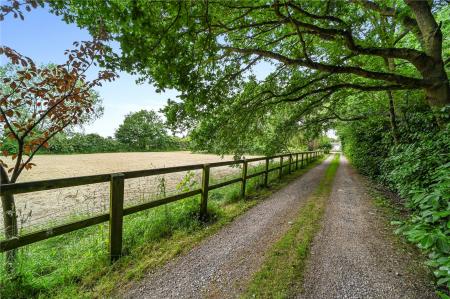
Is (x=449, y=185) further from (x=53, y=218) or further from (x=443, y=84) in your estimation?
(x=53, y=218)

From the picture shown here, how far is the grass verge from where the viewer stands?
230cm

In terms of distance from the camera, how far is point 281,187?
789 cm

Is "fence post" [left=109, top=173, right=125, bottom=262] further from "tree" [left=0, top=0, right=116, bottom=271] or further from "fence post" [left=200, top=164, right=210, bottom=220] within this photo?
"fence post" [left=200, top=164, right=210, bottom=220]

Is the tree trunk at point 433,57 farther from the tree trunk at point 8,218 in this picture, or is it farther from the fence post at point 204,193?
the tree trunk at point 8,218

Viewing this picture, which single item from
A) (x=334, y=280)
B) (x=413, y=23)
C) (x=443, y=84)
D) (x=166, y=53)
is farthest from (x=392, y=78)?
(x=166, y=53)

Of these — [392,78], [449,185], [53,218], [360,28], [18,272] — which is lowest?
[53,218]

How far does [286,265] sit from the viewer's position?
2.76 meters

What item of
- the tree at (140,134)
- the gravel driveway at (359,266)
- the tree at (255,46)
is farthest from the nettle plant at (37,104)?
the tree at (140,134)

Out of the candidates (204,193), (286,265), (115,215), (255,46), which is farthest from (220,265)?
(255,46)

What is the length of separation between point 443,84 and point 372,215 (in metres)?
3.01

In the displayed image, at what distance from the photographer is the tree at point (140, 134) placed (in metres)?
49.8

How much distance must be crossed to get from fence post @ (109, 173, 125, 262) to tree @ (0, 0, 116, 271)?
35.2 inches

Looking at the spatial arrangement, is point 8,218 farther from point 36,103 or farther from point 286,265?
point 286,265

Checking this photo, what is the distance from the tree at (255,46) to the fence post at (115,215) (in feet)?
4.74
